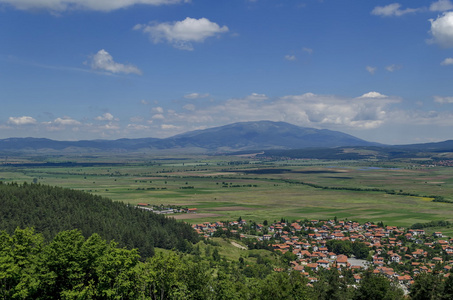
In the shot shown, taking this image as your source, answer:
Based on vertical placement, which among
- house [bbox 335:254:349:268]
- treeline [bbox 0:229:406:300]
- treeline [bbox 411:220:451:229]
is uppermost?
treeline [bbox 0:229:406:300]

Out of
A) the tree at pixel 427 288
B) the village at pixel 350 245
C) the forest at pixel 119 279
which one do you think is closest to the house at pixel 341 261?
the village at pixel 350 245

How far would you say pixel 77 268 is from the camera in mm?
38562

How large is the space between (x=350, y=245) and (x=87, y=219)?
65.1 metres

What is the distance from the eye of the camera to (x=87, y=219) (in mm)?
95188

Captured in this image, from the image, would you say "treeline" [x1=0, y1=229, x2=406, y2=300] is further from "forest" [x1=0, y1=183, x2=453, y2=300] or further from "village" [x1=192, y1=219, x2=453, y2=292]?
"village" [x1=192, y1=219, x2=453, y2=292]

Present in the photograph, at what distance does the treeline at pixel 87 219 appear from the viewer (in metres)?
88.5

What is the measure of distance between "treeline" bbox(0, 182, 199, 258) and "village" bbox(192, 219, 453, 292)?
43.8 ft

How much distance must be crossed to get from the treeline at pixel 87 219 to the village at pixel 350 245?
1334 cm

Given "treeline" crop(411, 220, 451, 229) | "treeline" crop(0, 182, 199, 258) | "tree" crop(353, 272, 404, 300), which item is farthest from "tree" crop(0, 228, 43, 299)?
"treeline" crop(411, 220, 451, 229)

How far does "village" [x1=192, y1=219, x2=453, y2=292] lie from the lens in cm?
8250

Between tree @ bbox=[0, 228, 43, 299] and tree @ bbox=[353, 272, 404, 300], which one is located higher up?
tree @ bbox=[0, 228, 43, 299]

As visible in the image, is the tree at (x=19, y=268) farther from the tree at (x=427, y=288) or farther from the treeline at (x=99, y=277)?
the tree at (x=427, y=288)

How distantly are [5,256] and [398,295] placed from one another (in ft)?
141

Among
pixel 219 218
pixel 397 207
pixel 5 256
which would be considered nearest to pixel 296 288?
pixel 5 256
